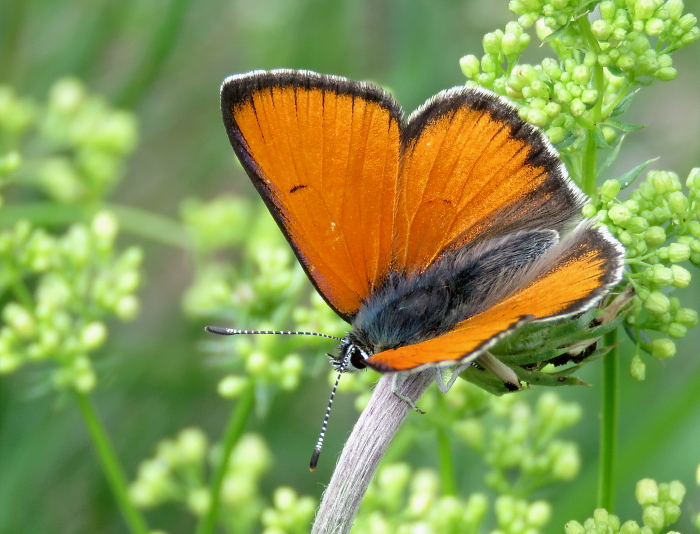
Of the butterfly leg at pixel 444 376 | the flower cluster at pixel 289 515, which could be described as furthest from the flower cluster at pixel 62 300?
the butterfly leg at pixel 444 376

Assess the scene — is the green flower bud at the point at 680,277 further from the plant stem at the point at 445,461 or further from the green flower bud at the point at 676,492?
the plant stem at the point at 445,461

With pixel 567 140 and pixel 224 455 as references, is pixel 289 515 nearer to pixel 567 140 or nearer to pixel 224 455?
pixel 224 455

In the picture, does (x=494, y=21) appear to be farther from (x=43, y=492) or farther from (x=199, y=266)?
(x=43, y=492)

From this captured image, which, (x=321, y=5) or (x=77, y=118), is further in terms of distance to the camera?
(x=321, y=5)

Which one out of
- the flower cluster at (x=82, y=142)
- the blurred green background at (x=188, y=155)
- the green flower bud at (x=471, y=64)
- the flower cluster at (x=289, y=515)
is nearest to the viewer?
the green flower bud at (x=471, y=64)

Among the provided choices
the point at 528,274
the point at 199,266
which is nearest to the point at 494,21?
the point at 199,266

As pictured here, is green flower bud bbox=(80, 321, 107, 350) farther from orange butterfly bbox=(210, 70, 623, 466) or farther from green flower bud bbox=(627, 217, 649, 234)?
green flower bud bbox=(627, 217, 649, 234)

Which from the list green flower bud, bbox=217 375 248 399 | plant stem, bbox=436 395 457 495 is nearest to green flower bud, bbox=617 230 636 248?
plant stem, bbox=436 395 457 495
